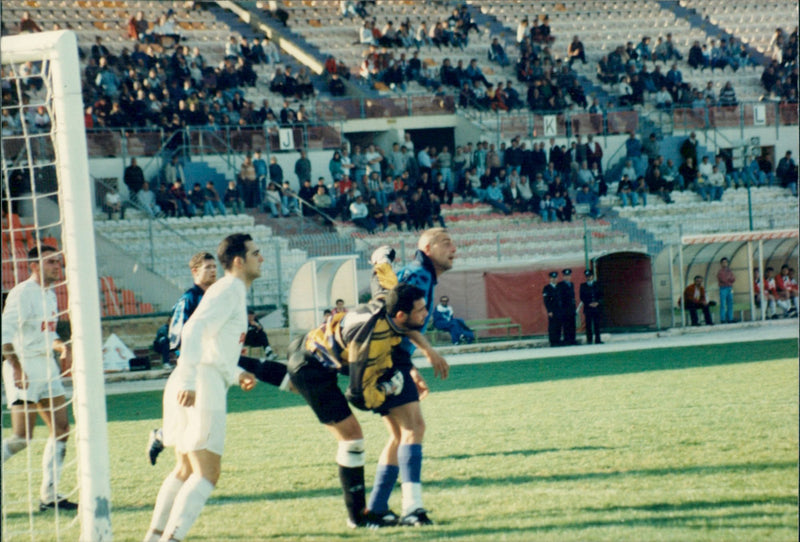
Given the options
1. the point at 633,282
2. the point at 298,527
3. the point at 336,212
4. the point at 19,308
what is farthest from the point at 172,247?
the point at 298,527

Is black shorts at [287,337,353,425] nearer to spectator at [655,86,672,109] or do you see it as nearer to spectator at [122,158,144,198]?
spectator at [122,158,144,198]

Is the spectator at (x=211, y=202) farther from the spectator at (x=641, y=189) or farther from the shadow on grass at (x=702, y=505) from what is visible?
the shadow on grass at (x=702, y=505)

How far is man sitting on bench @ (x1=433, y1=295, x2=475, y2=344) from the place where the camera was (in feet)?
76.5

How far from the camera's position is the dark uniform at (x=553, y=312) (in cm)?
2200

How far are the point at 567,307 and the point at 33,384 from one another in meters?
15.4

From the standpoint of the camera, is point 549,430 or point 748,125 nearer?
point 549,430

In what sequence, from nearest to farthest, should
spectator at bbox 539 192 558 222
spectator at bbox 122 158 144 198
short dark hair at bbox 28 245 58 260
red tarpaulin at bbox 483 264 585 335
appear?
1. short dark hair at bbox 28 245 58 260
2. red tarpaulin at bbox 483 264 585 335
3. spectator at bbox 122 158 144 198
4. spectator at bbox 539 192 558 222

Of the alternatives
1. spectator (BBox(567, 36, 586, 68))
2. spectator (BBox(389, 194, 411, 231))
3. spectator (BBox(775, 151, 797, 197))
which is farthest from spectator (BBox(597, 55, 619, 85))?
spectator (BBox(389, 194, 411, 231))

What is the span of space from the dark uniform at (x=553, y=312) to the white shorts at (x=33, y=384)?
1499 centimetres

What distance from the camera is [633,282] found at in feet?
82.4

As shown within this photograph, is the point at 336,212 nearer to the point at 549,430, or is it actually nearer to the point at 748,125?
the point at 748,125

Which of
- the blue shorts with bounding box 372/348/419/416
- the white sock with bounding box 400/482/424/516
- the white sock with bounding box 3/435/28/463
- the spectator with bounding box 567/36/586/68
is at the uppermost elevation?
the spectator with bounding box 567/36/586/68

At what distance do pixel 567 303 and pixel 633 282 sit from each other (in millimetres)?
3793

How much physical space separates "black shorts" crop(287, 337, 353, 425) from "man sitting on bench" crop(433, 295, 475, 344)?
16.8 meters
